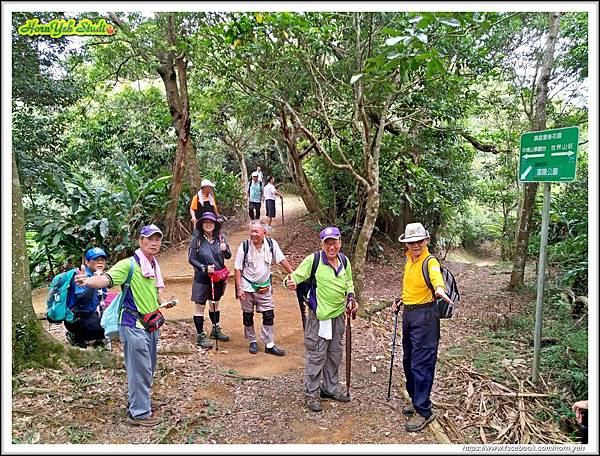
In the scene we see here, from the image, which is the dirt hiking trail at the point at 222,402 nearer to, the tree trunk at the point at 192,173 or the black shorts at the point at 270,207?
the tree trunk at the point at 192,173

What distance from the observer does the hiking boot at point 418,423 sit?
423 cm

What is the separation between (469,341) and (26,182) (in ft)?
28.5

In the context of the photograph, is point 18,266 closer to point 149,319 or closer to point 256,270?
point 149,319

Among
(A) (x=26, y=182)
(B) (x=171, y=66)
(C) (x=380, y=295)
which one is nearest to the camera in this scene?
(A) (x=26, y=182)

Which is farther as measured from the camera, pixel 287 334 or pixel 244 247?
pixel 287 334

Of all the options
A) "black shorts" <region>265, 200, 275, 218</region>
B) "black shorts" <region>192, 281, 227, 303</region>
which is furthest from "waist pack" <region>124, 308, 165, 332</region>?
"black shorts" <region>265, 200, 275, 218</region>

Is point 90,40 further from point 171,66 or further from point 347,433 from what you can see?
point 347,433

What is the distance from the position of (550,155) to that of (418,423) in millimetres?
2892

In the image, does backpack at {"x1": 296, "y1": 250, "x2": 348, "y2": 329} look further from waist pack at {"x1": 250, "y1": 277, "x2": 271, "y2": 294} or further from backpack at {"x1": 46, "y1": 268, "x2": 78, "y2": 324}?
backpack at {"x1": 46, "y1": 268, "x2": 78, "y2": 324}

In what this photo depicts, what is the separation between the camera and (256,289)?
5.65 m

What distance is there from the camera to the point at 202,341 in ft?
20.0

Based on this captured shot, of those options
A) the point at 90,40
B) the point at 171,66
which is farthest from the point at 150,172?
the point at 90,40

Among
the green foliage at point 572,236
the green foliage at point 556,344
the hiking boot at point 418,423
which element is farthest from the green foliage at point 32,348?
the green foliage at point 572,236

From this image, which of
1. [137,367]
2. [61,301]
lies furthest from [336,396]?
[61,301]
